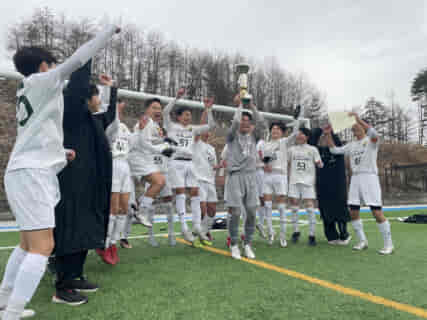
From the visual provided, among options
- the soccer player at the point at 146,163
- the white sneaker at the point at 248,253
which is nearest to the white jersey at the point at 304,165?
the white sneaker at the point at 248,253

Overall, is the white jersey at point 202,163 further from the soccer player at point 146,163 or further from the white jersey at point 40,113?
the white jersey at point 40,113

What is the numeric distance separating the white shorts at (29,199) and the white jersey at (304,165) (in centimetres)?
455

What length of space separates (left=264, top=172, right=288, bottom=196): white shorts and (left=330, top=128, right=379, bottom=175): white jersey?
1.30m

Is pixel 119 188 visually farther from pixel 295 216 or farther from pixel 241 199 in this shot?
pixel 295 216

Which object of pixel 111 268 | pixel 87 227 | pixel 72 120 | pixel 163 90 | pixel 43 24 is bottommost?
pixel 111 268

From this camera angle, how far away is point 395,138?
39312mm

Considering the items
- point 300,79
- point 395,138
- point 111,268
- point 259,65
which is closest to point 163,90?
point 259,65

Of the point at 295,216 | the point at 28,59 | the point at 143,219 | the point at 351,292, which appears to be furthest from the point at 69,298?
the point at 295,216

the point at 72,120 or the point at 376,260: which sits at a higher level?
the point at 72,120

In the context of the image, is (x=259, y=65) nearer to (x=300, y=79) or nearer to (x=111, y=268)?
(x=300, y=79)

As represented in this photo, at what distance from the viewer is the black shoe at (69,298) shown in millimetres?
2844

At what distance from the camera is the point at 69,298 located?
9.42ft

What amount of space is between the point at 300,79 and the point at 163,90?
20.2 meters

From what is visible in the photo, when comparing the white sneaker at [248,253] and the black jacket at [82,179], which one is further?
the white sneaker at [248,253]
